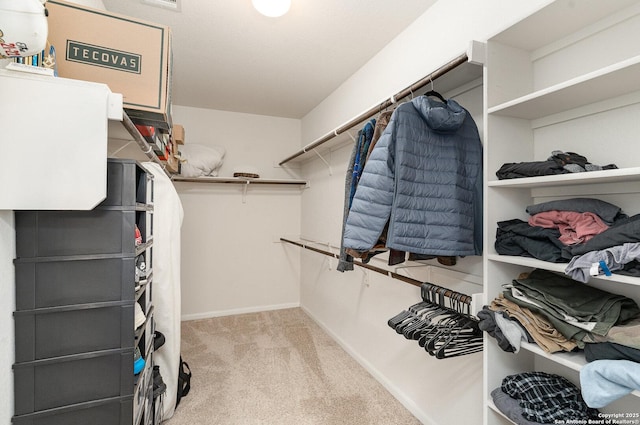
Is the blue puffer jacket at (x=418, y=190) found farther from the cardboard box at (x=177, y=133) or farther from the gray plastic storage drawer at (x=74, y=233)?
the cardboard box at (x=177, y=133)

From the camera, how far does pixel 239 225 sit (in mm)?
3752

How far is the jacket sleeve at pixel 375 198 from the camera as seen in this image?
1211 millimetres

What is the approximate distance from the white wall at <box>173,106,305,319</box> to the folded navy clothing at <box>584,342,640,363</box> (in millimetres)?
3300

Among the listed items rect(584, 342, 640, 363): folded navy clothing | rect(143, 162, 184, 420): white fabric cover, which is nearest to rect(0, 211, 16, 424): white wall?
rect(143, 162, 184, 420): white fabric cover

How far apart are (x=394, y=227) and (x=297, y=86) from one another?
221 cm

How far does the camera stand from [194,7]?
1.78 metres

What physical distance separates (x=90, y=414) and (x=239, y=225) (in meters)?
2.74

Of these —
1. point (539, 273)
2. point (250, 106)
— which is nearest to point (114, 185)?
point (539, 273)

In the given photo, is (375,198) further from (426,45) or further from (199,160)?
(199,160)

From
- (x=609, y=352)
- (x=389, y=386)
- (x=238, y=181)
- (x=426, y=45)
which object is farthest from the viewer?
(x=238, y=181)

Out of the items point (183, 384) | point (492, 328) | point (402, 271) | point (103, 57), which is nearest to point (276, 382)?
point (183, 384)

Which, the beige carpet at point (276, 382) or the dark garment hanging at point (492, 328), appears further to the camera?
the beige carpet at point (276, 382)

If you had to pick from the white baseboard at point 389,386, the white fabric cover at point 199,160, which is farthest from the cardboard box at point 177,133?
the white baseboard at point 389,386

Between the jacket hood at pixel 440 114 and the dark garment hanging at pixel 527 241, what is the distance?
43 cm
